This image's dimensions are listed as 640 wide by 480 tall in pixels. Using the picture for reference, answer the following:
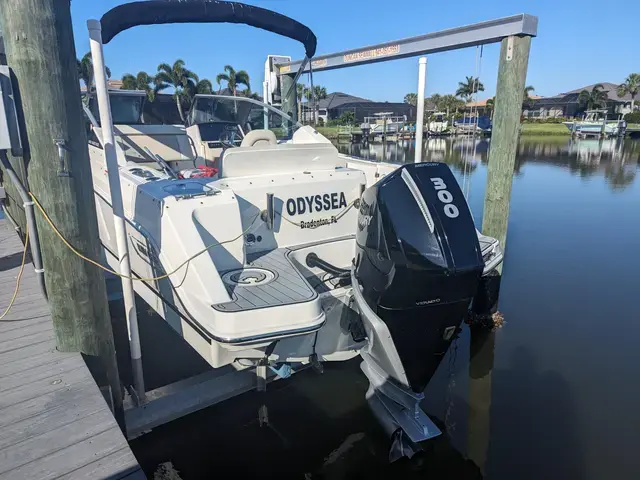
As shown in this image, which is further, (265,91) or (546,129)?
(546,129)

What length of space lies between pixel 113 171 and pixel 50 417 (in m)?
1.54

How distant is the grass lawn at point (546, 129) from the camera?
42.9 metres

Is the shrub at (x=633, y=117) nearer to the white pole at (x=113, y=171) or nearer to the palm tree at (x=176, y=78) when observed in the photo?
the palm tree at (x=176, y=78)

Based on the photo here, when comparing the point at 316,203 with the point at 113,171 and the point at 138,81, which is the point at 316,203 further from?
the point at 138,81

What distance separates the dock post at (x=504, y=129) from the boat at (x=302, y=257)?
4.42ft

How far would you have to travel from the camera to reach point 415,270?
2.81m

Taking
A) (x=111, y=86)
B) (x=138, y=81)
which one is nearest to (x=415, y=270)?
(x=111, y=86)

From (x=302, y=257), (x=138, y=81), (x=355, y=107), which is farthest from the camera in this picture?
(x=355, y=107)

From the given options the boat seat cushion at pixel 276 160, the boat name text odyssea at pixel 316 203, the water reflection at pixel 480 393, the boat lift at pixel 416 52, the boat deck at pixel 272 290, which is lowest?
the water reflection at pixel 480 393

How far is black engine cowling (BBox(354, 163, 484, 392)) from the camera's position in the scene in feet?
9.24

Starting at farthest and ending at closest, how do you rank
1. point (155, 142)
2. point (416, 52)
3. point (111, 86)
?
1. point (111, 86)
2. point (416, 52)
3. point (155, 142)

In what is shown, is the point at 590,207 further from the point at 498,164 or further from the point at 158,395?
the point at 158,395

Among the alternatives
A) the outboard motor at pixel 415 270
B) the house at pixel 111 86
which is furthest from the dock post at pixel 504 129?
the house at pixel 111 86

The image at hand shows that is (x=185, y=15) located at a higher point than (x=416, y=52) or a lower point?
higher
